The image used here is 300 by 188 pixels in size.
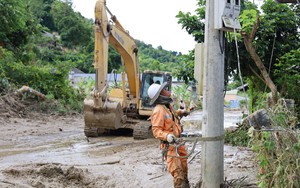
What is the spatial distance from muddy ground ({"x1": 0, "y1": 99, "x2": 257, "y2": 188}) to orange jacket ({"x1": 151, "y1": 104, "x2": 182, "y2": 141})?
3.58 feet

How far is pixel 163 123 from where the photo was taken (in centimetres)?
612

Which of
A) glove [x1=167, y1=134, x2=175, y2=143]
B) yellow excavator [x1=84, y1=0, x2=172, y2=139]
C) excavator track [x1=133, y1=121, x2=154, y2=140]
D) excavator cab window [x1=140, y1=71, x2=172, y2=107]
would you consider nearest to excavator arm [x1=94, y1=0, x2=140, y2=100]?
yellow excavator [x1=84, y1=0, x2=172, y2=139]

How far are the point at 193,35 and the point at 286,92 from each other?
323 cm

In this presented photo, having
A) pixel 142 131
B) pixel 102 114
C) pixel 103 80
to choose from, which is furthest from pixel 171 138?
pixel 142 131

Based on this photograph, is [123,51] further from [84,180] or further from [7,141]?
[84,180]

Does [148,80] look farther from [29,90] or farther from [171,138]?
[171,138]

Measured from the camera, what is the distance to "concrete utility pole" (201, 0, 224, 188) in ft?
18.2

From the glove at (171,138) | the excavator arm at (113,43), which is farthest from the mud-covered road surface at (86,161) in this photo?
the excavator arm at (113,43)

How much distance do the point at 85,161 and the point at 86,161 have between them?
24mm

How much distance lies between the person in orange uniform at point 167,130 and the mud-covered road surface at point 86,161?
0.31 metres

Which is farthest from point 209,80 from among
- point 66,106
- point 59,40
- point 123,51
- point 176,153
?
point 59,40

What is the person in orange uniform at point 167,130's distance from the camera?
6039 millimetres

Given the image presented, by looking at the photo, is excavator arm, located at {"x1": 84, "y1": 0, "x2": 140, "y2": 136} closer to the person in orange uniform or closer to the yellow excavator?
the yellow excavator

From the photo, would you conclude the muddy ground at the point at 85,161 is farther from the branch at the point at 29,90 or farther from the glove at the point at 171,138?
the branch at the point at 29,90
